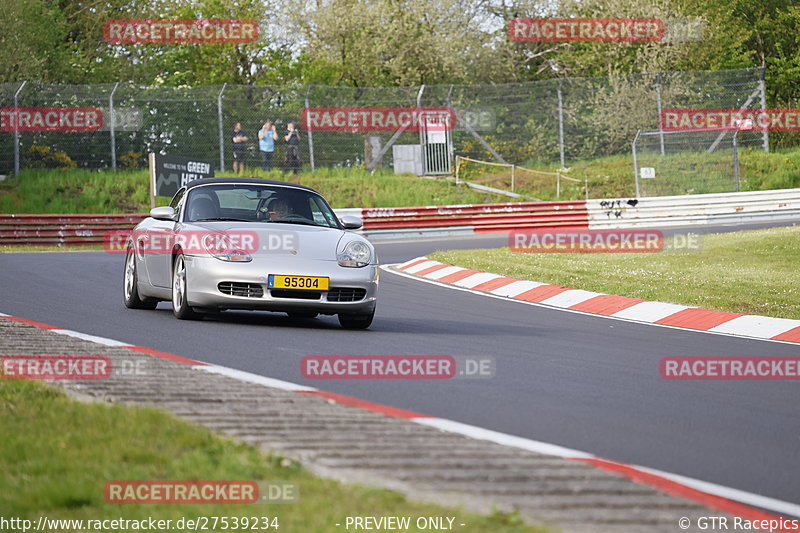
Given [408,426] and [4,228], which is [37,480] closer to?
[408,426]

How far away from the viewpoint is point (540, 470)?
14.9 feet

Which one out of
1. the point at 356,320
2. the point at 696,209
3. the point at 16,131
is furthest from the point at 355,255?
the point at 696,209

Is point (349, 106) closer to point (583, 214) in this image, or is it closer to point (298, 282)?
point (583, 214)

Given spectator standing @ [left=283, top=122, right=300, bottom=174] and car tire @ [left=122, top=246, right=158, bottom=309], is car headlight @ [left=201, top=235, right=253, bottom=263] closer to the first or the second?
car tire @ [left=122, top=246, right=158, bottom=309]

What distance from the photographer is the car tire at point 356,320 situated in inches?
420

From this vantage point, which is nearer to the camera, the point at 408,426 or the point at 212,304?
the point at 408,426

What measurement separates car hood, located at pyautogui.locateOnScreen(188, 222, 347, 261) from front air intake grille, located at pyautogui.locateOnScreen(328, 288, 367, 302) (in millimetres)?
286

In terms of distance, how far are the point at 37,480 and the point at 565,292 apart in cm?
1085

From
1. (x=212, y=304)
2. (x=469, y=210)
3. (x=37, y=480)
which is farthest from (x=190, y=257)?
(x=469, y=210)
